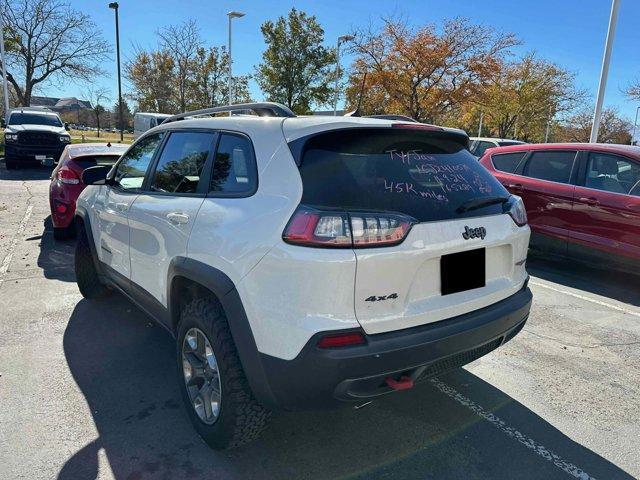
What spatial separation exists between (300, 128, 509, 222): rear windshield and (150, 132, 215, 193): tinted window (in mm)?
889

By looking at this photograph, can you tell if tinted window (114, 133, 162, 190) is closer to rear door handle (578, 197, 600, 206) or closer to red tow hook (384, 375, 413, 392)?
red tow hook (384, 375, 413, 392)

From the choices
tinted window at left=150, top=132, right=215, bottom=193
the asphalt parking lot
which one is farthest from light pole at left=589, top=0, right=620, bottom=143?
tinted window at left=150, top=132, right=215, bottom=193

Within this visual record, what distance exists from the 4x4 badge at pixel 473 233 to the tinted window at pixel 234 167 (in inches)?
41.7

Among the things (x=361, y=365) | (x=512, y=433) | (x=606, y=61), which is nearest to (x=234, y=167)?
(x=361, y=365)

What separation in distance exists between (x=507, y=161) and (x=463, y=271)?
5196 millimetres

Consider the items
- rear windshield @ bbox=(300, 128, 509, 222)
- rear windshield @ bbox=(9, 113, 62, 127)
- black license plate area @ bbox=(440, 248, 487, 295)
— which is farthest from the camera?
rear windshield @ bbox=(9, 113, 62, 127)

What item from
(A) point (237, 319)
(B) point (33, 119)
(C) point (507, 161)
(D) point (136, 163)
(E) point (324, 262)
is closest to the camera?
(E) point (324, 262)

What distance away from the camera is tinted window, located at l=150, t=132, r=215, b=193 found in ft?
9.30

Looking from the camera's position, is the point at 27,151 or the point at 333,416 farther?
the point at 27,151

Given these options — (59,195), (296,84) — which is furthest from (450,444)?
(296,84)

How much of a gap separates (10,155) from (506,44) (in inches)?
761

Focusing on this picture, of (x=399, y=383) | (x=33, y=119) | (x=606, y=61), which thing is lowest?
(x=399, y=383)

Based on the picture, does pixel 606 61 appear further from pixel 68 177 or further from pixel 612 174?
pixel 68 177

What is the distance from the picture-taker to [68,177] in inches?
257
